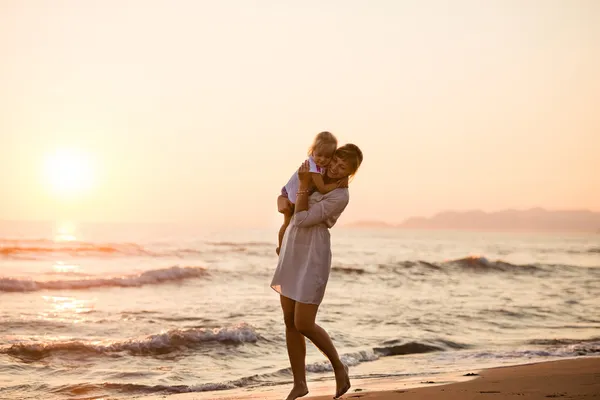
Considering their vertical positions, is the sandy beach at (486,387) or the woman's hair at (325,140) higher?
the woman's hair at (325,140)

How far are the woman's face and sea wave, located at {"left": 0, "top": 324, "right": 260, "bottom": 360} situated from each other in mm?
4846

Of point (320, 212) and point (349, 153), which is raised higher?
point (349, 153)

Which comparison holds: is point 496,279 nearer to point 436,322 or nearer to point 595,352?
point 436,322

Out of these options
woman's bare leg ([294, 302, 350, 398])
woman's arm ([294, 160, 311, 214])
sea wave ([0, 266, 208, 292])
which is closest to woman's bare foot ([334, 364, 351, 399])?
woman's bare leg ([294, 302, 350, 398])

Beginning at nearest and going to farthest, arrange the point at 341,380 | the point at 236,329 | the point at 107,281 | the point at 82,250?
the point at 341,380, the point at 236,329, the point at 107,281, the point at 82,250

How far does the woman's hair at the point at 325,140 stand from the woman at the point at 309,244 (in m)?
0.09

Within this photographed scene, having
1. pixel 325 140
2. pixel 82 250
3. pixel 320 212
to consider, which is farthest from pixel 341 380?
pixel 82 250

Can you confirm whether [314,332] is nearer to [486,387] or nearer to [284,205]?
[284,205]

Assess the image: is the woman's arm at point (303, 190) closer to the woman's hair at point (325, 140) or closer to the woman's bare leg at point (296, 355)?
the woman's hair at point (325, 140)

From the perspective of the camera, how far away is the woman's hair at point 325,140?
471 cm

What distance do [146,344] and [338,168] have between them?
200 inches

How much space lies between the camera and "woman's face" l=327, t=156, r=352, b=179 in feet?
15.8

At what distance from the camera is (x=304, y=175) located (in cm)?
478

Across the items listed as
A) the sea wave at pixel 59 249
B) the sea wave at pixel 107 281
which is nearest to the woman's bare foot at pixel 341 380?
the sea wave at pixel 107 281
